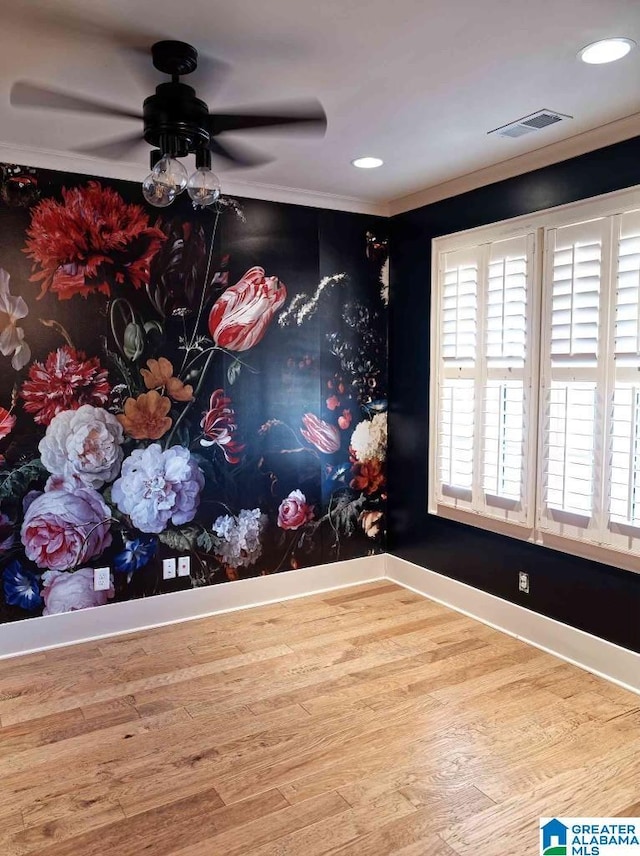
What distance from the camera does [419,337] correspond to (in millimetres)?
4363

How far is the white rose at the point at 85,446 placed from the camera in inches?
A: 139

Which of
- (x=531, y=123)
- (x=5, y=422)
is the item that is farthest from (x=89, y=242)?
(x=531, y=123)

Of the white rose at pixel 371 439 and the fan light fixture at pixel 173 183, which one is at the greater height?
the fan light fixture at pixel 173 183

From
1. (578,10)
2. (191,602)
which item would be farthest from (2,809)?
(578,10)

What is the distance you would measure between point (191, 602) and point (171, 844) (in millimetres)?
1918

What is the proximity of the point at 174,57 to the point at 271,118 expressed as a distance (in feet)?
1.24

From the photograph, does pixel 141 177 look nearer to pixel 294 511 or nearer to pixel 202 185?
pixel 202 185

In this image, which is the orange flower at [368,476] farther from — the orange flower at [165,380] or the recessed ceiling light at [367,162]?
the recessed ceiling light at [367,162]

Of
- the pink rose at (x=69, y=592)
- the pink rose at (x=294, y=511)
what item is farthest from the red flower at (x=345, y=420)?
the pink rose at (x=69, y=592)

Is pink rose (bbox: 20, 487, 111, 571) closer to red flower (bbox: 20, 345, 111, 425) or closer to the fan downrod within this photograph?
red flower (bbox: 20, 345, 111, 425)

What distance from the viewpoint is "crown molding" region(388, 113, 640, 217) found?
9.86ft

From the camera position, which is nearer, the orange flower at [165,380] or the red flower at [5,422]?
the red flower at [5,422]

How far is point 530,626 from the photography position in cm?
360

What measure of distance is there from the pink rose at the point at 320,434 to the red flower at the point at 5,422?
5.72ft
